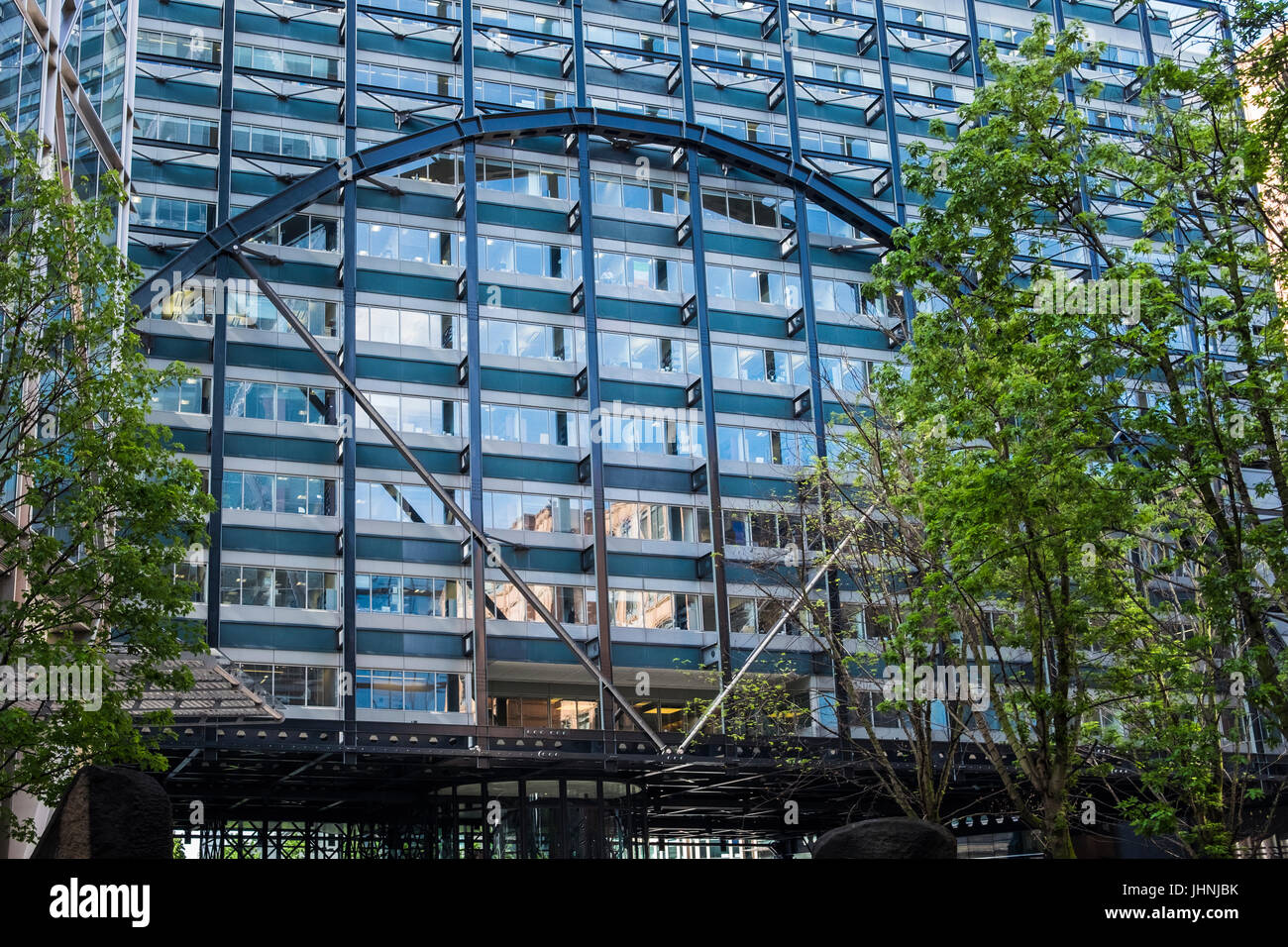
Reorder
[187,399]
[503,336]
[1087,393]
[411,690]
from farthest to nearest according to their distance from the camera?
[503,336], [187,399], [411,690], [1087,393]

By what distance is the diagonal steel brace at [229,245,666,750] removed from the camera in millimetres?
43438

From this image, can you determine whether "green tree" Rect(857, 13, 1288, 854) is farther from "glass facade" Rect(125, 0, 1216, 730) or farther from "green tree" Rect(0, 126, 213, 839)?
"glass facade" Rect(125, 0, 1216, 730)

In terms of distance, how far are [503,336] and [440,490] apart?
7844 millimetres

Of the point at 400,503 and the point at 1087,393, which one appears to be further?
the point at 400,503

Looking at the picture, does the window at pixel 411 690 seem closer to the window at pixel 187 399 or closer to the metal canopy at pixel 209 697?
the metal canopy at pixel 209 697

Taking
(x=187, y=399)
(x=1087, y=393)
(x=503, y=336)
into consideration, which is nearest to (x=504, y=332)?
(x=503, y=336)


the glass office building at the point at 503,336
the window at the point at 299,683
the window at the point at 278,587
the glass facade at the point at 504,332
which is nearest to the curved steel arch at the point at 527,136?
the glass office building at the point at 503,336

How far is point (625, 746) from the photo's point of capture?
42.4m

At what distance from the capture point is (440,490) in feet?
146

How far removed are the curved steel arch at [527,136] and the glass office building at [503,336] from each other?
0.45 feet

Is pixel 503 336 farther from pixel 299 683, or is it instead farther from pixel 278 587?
pixel 299 683

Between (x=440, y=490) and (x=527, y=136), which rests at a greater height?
(x=527, y=136)

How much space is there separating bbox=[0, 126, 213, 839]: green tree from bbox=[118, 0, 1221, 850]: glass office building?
21409 millimetres
